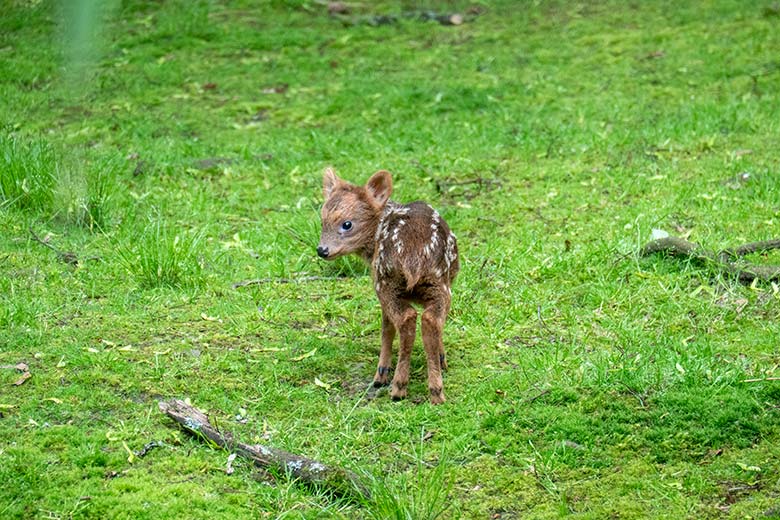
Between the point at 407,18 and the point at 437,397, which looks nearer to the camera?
the point at 437,397

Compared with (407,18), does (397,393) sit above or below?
below

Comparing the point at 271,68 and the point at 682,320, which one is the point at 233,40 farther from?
the point at 682,320

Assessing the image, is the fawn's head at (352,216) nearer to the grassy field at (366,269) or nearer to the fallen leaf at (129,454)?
the grassy field at (366,269)

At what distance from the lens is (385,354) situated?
17.8ft

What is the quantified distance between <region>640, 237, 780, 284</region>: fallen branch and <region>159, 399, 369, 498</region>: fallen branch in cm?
315

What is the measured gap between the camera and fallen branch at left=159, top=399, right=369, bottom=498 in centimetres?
436

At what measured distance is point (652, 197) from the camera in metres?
7.83

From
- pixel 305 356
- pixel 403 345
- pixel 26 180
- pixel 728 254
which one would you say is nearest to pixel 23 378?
pixel 305 356

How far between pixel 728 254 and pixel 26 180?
196 inches

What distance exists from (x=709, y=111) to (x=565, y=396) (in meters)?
5.26

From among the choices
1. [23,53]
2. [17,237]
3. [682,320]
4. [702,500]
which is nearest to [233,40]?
[23,53]

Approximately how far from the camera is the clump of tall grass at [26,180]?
7.57m

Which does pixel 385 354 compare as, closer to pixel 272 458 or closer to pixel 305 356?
pixel 305 356

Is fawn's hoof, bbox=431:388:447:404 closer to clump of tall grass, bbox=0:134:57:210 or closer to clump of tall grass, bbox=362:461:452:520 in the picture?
clump of tall grass, bbox=362:461:452:520
